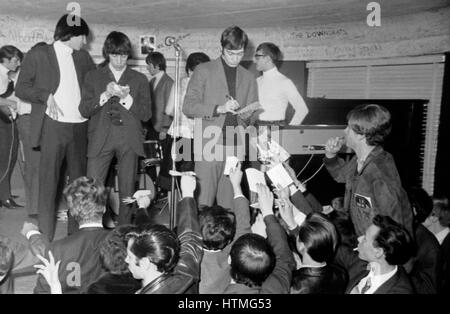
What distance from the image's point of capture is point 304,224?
5.65ft

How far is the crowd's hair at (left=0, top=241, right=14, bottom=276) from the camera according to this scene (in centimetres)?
164

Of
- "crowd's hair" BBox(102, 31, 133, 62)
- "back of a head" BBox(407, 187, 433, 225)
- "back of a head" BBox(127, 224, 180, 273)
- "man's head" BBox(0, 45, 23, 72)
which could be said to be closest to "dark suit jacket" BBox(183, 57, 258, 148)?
"crowd's hair" BBox(102, 31, 133, 62)

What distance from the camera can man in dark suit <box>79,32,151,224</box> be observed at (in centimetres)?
267

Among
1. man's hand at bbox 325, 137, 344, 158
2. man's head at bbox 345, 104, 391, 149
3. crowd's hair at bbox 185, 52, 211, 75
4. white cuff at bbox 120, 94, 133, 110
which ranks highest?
crowd's hair at bbox 185, 52, 211, 75

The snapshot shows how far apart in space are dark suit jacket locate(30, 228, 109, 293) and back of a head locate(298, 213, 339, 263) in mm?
802

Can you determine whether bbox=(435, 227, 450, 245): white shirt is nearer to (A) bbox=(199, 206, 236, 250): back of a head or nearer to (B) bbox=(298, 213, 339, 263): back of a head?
(B) bbox=(298, 213, 339, 263): back of a head

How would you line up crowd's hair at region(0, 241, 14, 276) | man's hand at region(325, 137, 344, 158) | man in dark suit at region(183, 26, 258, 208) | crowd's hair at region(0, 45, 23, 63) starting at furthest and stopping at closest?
crowd's hair at region(0, 45, 23, 63) → man in dark suit at region(183, 26, 258, 208) → man's hand at region(325, 137, 344, 158) → crowd's hair at region(0, 241, 14, 276)

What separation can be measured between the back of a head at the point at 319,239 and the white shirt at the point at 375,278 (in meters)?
0.16

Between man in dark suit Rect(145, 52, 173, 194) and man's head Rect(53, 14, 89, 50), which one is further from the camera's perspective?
man in dark suit Rect(145, 52, 173, 194)

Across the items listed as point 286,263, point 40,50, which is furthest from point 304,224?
point 40,50

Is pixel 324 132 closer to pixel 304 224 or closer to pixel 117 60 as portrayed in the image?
pixel 117 60

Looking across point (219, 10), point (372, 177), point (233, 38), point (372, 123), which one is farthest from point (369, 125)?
point (219, 10)

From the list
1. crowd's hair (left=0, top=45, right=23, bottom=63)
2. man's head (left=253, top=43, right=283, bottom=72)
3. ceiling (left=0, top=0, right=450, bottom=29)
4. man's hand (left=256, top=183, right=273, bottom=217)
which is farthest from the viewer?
ceiling (left=0, top=0, right=450, bottom=29)

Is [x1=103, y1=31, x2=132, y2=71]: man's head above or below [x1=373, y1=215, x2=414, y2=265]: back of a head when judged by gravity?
above
